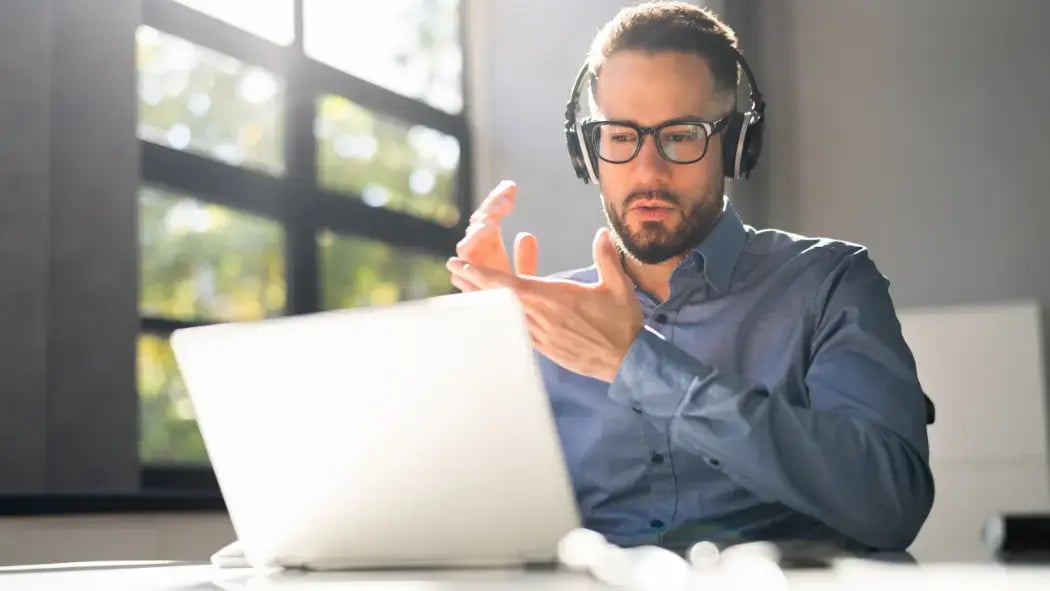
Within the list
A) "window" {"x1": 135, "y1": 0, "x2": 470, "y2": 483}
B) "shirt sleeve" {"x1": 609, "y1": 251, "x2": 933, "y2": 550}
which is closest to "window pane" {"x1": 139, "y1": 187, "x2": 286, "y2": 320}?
"window" {"x1": 135, "y1": 0, "x2": 470, "y2": 483}

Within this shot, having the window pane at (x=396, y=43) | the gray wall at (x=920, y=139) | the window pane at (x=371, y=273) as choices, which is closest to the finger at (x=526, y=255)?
the window pane at (x=371, y=273)

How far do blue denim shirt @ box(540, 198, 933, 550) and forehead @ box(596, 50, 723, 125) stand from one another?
16cm

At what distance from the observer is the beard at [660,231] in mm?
1683

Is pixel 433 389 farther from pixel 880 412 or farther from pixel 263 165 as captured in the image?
pixel 263 165

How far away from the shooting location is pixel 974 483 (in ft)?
8.29

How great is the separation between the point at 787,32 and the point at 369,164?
136 centimetres

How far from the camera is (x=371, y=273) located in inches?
110

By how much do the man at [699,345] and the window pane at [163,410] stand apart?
90cm

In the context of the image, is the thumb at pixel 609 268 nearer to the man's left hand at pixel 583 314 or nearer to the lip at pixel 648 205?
the man's left hand at pixel 583 314

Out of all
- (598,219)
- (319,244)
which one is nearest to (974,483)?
(598,219)

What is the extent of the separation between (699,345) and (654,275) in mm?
153

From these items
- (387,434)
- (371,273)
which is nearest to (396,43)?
(371,273)

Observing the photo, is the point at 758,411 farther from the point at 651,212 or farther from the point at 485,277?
the point at 651,212

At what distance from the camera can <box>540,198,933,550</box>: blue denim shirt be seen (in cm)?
125
